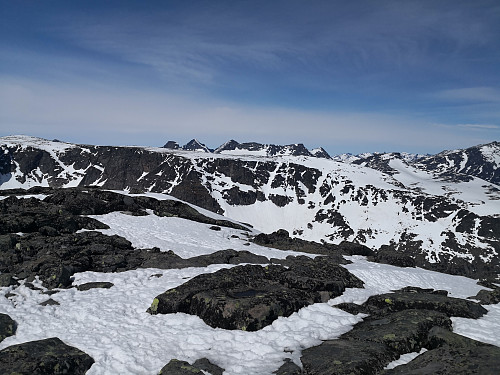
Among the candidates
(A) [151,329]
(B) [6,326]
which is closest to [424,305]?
(A) [151,329]

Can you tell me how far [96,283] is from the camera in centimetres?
2016

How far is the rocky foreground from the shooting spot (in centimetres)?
1070

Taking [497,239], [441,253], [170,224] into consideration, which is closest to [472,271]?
[441,253]

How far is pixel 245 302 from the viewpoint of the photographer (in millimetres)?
15273

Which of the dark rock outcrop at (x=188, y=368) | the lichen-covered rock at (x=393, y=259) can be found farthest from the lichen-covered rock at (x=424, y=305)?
the lichen-covered rock at (x=393, y=259)

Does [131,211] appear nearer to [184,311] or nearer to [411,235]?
[184,311]

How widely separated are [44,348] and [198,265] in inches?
551

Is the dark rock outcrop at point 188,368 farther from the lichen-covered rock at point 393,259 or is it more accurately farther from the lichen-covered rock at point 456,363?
the lichen-covered rock at point 393,259

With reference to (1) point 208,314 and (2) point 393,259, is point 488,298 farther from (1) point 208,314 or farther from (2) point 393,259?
(2) point 393,259

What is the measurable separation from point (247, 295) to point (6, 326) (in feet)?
36.9

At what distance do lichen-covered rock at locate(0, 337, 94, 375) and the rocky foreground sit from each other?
0.03 m

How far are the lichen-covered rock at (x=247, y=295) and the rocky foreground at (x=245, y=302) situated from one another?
0.17 feet

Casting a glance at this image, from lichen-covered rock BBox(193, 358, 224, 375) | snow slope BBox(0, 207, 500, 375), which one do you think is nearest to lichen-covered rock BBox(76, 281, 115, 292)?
snow slope BBox(0, 207, 500, 375)

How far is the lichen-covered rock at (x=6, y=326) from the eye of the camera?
1326 cm
